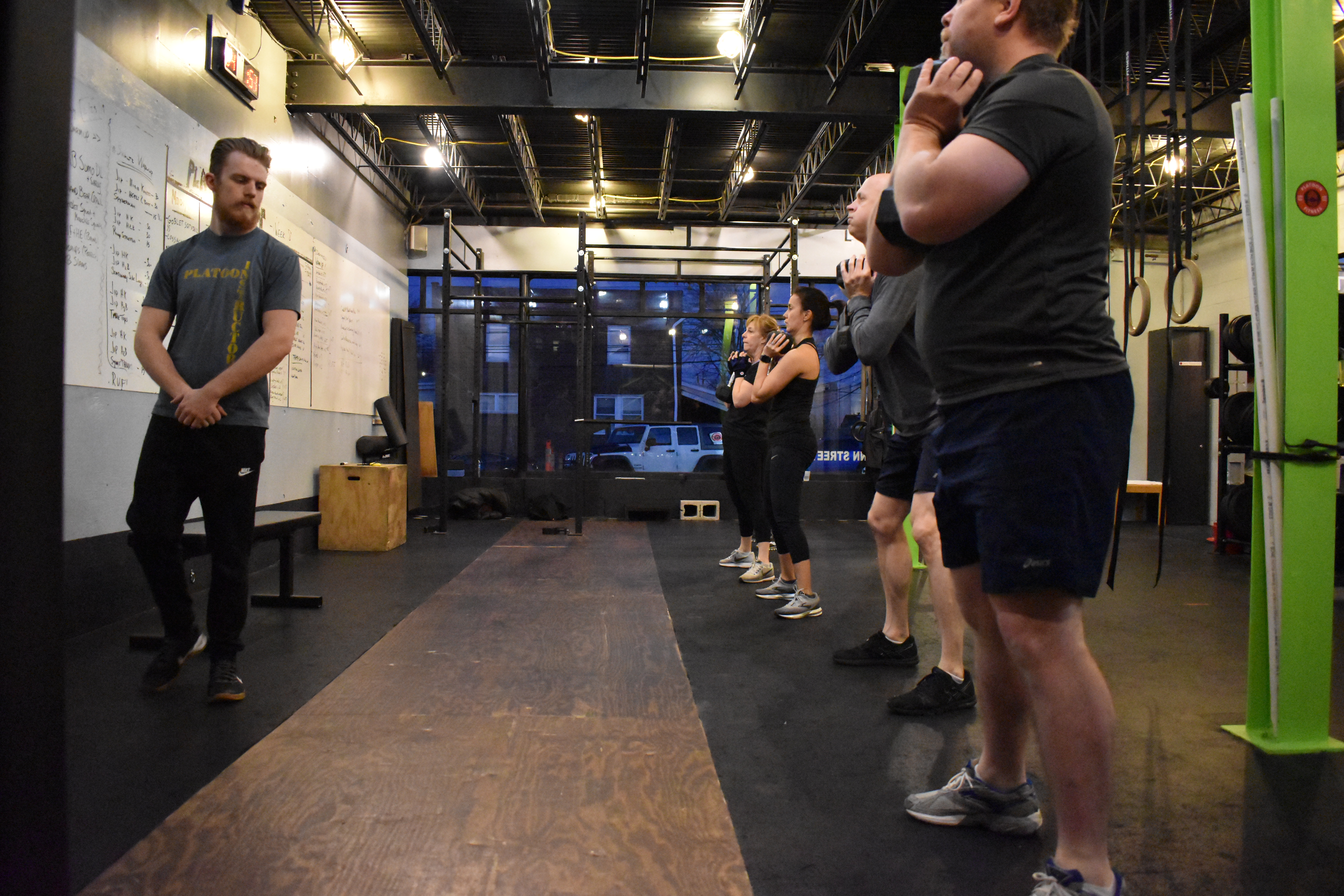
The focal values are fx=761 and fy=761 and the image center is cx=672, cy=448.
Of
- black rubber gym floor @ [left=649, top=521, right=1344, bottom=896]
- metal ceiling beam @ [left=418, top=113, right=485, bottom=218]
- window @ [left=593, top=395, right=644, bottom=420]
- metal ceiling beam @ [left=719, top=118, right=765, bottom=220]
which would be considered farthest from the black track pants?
window @ [left=593, top=395, right=644, bottom=420]

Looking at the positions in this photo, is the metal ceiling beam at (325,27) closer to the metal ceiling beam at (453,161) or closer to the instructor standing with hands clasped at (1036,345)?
the metal ceiling beam at (453,161)

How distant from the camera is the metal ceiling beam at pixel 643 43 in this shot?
397 centimetres

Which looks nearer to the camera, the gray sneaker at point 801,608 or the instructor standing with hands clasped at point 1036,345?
the instructor standing with hands clasped at point 1036,345

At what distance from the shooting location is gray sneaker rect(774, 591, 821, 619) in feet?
9.84

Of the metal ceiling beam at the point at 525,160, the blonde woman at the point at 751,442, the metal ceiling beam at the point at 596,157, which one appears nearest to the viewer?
the blonde woman at the point at 751,442

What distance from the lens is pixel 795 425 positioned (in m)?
3.05

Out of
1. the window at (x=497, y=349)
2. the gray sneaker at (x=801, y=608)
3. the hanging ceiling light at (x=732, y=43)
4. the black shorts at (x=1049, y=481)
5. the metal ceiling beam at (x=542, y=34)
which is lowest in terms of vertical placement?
the gray sneaker at (x=801, y=608)

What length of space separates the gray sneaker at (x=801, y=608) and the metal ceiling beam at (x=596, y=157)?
3.72 meters

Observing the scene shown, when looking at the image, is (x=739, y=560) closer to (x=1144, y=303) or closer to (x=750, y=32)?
(x=1144, y=303)

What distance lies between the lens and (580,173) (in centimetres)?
696

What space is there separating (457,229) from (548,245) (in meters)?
0.94

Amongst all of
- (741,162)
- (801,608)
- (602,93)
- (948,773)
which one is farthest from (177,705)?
(741,162)

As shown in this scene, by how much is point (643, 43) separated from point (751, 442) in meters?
2.42

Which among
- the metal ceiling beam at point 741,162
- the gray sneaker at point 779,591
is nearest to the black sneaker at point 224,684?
the gray sneaker at point 779,591
